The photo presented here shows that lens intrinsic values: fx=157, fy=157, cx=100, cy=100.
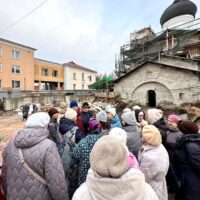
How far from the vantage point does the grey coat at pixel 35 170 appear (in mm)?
1702

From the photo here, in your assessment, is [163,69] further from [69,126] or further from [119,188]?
[119,188]

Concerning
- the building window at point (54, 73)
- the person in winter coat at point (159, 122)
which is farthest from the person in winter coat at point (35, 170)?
the building window at point (54, 73)

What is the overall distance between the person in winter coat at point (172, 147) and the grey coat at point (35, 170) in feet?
5.28

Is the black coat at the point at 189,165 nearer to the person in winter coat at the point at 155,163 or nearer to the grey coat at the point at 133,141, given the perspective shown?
the person in winter coat at the point at 155,163

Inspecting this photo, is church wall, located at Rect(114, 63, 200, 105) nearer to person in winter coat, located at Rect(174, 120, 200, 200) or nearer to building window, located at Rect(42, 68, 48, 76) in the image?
person in winter coat, located at Rect(174, 120, 200, 200)

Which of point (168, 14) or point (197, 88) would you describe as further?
point (168, 14)

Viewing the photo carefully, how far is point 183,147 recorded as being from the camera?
2223mm

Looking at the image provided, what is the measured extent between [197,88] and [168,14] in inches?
740

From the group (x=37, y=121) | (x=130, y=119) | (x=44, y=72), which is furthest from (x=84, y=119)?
(x=44, y=72)

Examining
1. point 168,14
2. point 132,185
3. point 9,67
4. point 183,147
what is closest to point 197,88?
point 183,147

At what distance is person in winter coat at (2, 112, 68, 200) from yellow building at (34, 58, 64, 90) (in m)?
32.6

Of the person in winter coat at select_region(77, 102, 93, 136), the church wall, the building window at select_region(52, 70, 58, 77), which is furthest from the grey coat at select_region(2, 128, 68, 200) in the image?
the building window at select_region(52, 70, 58, 77)

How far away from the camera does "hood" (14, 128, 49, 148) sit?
5.70 feet

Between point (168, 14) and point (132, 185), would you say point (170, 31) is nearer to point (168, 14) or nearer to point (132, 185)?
point (168, 14)
